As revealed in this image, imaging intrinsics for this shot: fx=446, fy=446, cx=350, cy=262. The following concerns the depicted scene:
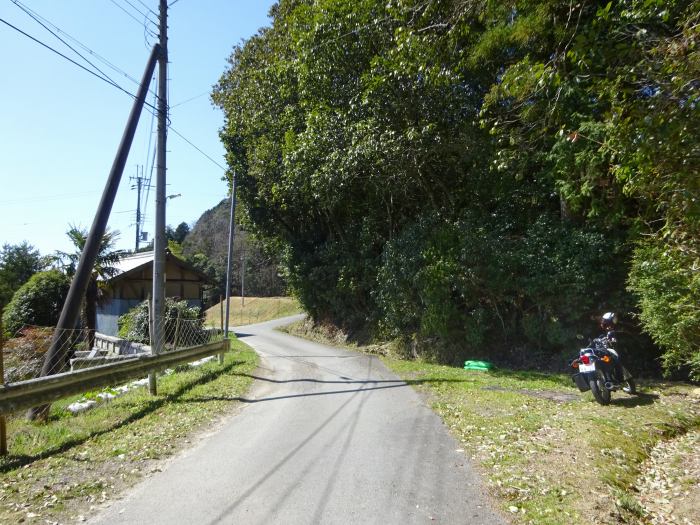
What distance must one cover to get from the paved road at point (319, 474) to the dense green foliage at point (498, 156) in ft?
13.2

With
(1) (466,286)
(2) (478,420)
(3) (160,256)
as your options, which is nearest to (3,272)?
(3) (160,256)

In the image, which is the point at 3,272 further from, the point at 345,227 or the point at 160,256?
the point at 160,256

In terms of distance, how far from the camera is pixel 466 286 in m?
13.1

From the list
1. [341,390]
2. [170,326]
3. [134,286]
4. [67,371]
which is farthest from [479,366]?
[134,286]

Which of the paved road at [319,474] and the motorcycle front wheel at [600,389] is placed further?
the motorcycle front wheel at [600,389]

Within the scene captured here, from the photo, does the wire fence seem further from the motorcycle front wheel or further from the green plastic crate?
the motorcycle front wheel

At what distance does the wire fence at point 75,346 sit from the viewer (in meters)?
8.05

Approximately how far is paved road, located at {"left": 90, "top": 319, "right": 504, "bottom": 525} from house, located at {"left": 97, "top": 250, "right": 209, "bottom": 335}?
17311mm

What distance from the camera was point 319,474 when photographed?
4.90 meters

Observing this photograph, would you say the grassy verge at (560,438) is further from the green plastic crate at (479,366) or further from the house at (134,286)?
the house at (134,286)

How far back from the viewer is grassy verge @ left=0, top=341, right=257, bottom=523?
4391mm

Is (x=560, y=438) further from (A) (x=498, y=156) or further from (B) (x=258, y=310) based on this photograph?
(B) (x=258, y=310)

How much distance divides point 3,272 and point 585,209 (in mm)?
39480

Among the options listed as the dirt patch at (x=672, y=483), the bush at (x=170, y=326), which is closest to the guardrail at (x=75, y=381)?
the dirt patch at (x=672, y=483)
